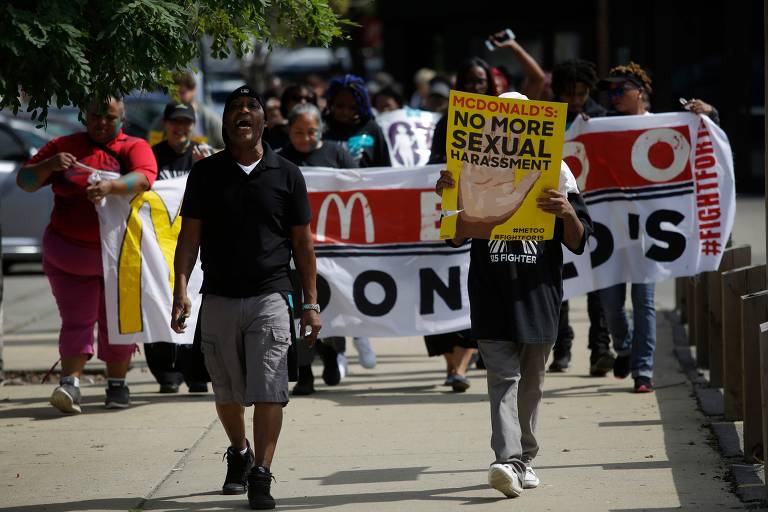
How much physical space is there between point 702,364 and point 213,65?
113 feet

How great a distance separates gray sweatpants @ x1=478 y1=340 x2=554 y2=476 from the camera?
6.21 meters

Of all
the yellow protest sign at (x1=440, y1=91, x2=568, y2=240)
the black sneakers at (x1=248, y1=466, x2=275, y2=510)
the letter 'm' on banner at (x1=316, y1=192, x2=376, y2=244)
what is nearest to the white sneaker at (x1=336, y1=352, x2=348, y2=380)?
the letter 'm' on banner at (x1=316, y1=192, x2=376, y2=244)

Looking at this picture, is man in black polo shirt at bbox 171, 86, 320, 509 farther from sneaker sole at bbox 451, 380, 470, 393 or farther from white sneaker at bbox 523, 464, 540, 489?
sneaker sole at bbox 451, 380, 470, 393

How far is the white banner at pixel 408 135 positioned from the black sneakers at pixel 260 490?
17.4 feet

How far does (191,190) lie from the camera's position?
628cm

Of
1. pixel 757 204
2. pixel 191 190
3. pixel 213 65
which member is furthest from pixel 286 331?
pixel 213 65

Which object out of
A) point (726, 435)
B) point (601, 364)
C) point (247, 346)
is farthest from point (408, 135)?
point (247, 346)

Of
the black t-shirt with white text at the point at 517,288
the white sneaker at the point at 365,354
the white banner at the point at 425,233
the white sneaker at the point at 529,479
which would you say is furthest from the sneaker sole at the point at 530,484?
the white sneaker at the point at 365,354

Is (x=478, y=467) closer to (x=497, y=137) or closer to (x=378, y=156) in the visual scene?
(x=497, y=137)

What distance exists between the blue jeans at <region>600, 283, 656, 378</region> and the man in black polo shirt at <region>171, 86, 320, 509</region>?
10.1 feet

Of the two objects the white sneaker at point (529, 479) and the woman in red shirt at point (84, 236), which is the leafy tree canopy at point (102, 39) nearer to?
the woman in red shirt at point (84, 236)

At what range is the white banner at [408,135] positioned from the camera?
11156mm

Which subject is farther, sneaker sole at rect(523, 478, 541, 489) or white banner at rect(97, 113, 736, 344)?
white banner at rect(97, 113, 736, 344)

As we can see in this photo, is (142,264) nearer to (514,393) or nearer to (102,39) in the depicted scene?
(102,39)
